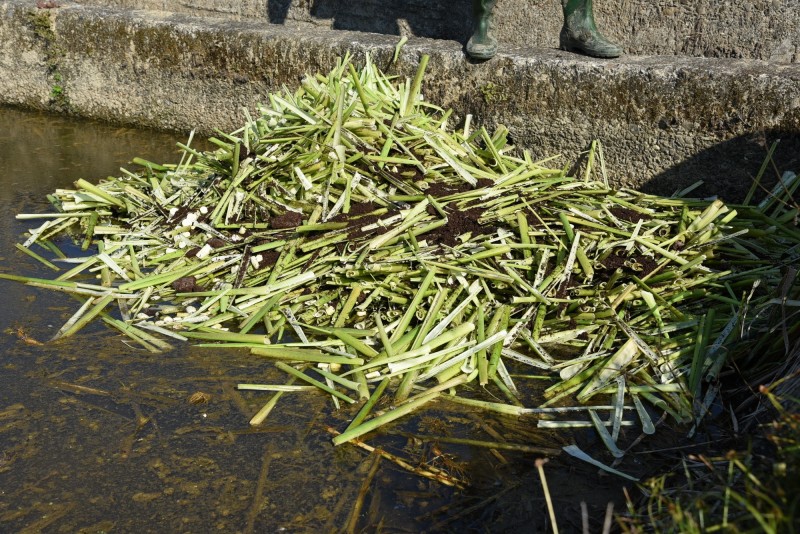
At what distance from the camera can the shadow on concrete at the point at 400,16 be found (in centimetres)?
507

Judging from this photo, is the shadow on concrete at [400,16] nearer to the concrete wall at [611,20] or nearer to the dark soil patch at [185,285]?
the concrete wall at [611,20]

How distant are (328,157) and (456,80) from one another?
116 centimetres

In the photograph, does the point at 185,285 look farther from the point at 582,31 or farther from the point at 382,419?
the point at 582,31

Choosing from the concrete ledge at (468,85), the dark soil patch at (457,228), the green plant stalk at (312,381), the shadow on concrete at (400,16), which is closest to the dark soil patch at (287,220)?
the dark soil patch at (457,228)

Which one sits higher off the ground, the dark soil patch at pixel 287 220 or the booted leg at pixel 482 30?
the booted leg at pixel 482 30

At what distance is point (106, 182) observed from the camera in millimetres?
4543

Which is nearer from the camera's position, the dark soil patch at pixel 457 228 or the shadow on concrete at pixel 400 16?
the dark soil patch at pixel 457 228

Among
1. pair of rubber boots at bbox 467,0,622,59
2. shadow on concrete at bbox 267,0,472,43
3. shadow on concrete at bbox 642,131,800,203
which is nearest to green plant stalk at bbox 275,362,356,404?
shadow on concrete at bbox 642,131,800,203

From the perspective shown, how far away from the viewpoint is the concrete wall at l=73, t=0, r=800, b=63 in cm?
407

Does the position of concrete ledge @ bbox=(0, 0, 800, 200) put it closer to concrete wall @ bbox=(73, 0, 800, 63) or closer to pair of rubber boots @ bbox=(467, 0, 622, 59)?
pair of rubber boots @ bbox=(467, 0, 622, 59)

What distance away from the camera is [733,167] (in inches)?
147

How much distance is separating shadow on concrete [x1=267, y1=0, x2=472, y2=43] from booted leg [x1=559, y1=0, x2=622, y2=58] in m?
0.80

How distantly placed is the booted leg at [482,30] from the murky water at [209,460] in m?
2.29

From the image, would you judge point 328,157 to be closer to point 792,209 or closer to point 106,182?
point 106,182
